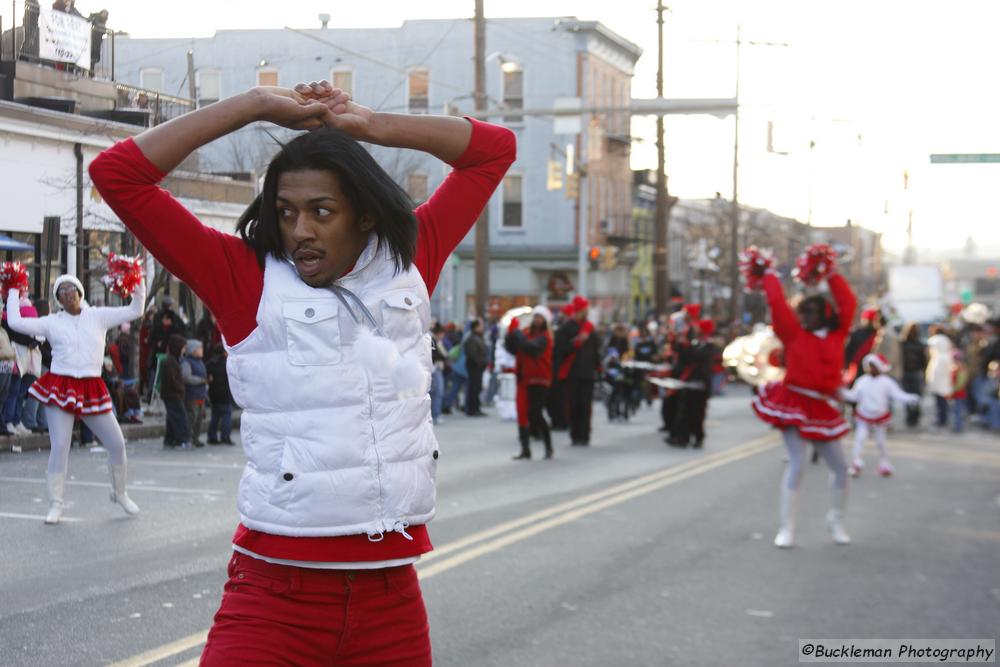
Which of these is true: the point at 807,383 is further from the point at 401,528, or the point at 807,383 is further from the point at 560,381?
the point at 560,381

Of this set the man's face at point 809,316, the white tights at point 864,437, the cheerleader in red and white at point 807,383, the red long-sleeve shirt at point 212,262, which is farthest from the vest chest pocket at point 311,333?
the white tights at point 864,437

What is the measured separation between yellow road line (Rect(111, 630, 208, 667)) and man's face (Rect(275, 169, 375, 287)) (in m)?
3.33

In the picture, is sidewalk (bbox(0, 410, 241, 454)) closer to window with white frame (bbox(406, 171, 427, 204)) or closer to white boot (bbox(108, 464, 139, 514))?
white boot (bbox(108, 464, 139, 514))

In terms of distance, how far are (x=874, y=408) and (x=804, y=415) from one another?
7.13m

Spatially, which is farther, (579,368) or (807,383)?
(579,368)

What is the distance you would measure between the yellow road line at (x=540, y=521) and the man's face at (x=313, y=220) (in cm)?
333

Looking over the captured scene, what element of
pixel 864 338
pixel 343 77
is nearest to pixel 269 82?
pixel 343 77

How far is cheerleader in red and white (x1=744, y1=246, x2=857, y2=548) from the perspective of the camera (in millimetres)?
10617

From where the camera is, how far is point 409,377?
11.2 feet

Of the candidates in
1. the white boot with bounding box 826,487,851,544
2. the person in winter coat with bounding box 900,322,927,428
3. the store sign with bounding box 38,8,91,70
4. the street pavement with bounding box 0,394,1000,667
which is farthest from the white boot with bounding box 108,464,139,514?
the person in winter coat with bounding box 900,322,927,428

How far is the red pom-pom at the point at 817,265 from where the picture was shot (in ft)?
37.1

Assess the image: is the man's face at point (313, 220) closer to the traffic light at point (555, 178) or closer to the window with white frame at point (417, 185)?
the window with white frame at point (417, 185)

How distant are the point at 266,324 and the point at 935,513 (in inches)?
430

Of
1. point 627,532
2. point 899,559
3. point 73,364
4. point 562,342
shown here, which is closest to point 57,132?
point 73,364
